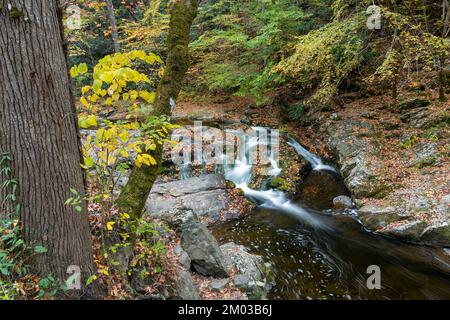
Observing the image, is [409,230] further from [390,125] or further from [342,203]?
[390,125]

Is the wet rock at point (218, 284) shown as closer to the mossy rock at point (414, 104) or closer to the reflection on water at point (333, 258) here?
the reflection on water at point (333, 258)

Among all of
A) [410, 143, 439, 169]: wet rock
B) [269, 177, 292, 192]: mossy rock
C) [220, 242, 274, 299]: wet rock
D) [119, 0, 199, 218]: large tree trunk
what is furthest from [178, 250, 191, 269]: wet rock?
[410, 143, 439, 169]: wet rock

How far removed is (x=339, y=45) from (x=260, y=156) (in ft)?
13.8

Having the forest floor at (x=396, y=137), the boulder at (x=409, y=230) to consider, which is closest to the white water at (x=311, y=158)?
the forest floor at (x=396, y=137)

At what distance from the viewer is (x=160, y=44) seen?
44.7ft

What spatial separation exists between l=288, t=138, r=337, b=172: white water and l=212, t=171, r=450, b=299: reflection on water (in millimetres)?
2011

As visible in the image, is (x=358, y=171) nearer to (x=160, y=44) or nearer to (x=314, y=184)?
(x=314, y=184)

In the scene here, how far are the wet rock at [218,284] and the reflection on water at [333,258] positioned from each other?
3.36 feet

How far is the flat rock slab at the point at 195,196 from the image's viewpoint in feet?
26.5

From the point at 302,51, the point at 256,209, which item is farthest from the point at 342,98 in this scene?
the point at 256,209

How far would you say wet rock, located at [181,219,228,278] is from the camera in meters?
4.96

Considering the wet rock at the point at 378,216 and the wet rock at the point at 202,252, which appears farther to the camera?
the wet rock at the point at 378,216

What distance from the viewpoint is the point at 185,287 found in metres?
4.18

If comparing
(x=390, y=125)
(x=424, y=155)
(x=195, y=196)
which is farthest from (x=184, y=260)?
(x=390, y=125)
